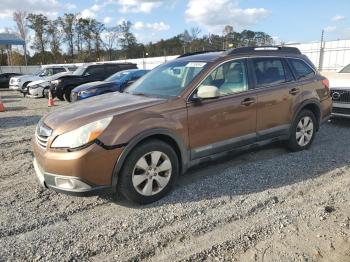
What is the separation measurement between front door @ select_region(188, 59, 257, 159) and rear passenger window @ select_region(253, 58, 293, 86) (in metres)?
0.28

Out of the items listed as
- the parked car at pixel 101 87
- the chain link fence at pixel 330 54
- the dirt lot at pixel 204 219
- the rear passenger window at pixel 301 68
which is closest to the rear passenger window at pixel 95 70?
the parked car at pixel 101 87

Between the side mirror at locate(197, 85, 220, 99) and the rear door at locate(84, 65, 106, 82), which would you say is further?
the rear door at locate(84, 65, 106, 82)

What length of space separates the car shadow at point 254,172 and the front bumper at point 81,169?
609mm

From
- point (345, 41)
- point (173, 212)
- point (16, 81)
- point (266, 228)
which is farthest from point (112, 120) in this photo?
point (16, 81)

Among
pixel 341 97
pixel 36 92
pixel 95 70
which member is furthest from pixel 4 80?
pixel 341 97

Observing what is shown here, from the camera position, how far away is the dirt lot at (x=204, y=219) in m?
3.39

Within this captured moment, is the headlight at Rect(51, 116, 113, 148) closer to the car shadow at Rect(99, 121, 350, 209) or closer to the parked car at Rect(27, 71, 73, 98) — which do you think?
the car shadow at Rect(99, 121, 350, 209)

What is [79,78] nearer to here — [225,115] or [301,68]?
[301,68]

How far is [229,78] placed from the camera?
5.14m

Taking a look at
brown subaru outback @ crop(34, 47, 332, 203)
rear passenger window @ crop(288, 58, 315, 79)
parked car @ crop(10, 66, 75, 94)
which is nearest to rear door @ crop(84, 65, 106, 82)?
parked car @ crop(10, 66, 75, 94)

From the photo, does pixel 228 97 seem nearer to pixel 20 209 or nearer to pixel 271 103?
pixel 271 103

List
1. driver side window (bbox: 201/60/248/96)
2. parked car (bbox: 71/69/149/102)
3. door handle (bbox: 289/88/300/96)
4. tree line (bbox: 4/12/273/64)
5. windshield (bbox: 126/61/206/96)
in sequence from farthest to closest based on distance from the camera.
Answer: tree line (bbox: 4/12/273/64) → parked car (bbox: 71/69/149/102) → door handle (bbox: 289/88/300/96) → driver side window (bbox: 201/60/248/96) → windshield (bbox: 126/61/206/96)

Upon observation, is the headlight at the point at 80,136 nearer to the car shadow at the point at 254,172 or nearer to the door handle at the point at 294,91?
the car shadow at the point at 254,172

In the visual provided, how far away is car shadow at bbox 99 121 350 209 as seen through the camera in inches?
182
